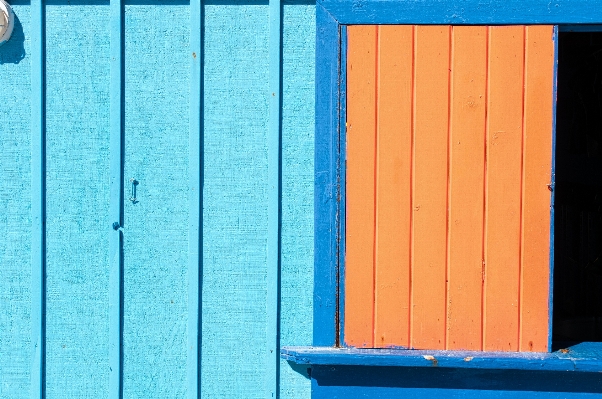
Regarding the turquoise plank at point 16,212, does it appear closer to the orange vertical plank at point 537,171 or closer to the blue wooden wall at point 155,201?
the blue wooden wall at point 155,201

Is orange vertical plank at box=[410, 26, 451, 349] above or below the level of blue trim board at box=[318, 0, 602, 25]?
below

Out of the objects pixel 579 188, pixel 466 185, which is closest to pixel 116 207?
pixel 466 185

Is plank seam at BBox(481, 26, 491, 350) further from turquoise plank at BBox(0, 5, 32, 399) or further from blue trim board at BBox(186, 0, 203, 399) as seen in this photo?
turquoise plank at BBox(0, 5, 32, 399)

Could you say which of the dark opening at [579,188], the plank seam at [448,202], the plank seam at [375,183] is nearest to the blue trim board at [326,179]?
the plank seam at [375,183]

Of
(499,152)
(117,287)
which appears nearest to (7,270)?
(117,287)

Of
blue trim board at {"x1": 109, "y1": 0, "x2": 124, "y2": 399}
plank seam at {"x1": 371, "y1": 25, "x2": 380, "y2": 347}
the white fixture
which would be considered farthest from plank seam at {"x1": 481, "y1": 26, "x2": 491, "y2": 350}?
the white fixture

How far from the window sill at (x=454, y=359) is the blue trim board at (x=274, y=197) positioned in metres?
0.13

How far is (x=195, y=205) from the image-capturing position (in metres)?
2.58

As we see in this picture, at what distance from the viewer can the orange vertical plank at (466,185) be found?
7.94 ft

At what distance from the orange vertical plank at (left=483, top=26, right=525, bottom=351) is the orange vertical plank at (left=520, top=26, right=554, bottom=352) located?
0.09 feet

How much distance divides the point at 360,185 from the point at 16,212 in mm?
1342

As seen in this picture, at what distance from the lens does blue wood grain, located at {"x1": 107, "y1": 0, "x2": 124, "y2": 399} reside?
8.44 feet

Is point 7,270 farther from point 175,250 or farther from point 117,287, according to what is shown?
point 175,250

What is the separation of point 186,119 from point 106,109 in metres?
0.32
